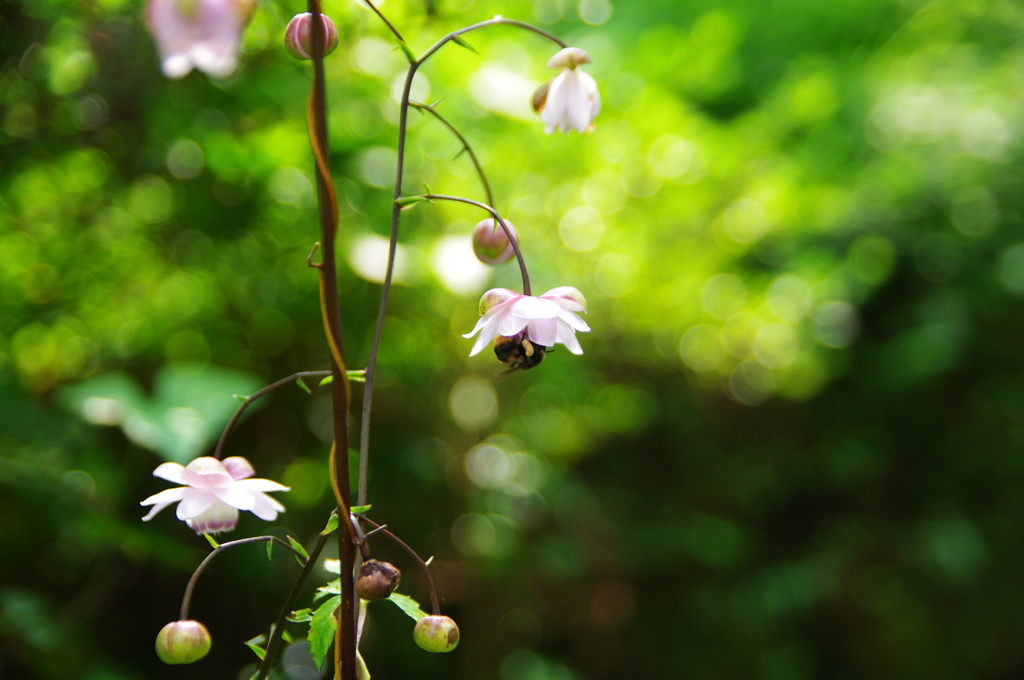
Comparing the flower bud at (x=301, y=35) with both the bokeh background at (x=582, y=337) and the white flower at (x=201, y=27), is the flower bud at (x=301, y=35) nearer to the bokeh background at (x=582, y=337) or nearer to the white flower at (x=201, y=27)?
the white flower at (x=201, y=27)

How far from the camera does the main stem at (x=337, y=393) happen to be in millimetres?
329

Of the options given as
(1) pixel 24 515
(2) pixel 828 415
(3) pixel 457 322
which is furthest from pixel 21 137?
(2) pixel 828 415

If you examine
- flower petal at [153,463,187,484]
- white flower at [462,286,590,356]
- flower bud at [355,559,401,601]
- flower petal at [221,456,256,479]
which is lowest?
flower bud at [355,559,401,601]

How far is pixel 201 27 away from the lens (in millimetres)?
277

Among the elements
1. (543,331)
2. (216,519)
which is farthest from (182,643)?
(543,331)

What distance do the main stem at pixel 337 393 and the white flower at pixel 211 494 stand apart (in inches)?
2.2

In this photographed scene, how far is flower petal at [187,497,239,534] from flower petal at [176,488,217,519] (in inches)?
0.5

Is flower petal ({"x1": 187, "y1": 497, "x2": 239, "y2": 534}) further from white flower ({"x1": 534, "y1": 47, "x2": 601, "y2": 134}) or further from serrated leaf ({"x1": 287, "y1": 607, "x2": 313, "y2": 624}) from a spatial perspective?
white flower ({"x1": 534, "y1": 47, "x2": 601, "y2": 134})

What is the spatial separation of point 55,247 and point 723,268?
1.39 meters

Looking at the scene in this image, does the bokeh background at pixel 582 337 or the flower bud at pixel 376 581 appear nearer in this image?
the flower bud at pixel 376 581

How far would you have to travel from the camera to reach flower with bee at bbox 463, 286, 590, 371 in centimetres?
41

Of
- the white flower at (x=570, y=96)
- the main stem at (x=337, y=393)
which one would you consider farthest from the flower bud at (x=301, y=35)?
the white flower at (x=570, y=96)

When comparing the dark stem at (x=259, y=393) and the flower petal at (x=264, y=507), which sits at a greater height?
the dark stem at (x=259, y=393)

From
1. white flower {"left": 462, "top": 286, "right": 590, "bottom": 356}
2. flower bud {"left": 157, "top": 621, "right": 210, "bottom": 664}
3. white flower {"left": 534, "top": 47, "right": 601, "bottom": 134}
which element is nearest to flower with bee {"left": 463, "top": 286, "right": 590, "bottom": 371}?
white flower {"left": 462, "top": 286, "right": 590, "bottom": 356}
